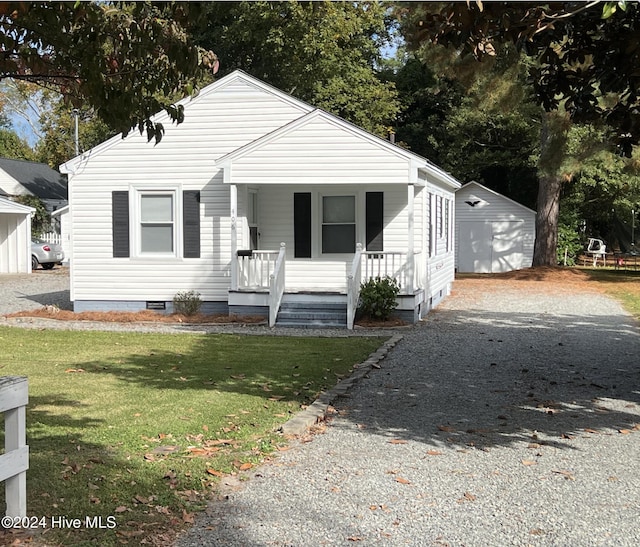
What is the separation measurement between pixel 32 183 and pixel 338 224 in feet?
100

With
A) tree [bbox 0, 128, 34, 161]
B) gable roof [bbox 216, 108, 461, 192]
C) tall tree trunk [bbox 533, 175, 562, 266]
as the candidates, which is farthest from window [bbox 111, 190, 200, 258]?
tree [bbox 0, 128, 34, 161]

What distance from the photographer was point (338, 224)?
1748cm

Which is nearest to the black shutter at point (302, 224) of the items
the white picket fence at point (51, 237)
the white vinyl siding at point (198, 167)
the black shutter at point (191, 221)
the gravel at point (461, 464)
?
the white vinyl siding at point (198, 167)

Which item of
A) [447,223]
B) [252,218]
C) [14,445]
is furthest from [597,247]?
[14,445]

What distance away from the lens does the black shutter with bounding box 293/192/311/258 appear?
1745 cm

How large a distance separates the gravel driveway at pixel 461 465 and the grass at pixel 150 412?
0.40 metres

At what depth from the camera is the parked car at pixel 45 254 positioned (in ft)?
118

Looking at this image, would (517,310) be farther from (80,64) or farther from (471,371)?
(80,64)

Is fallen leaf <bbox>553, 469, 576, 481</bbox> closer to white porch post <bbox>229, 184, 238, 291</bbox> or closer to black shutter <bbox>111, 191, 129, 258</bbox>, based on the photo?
white porch post <bbox>229, 184, 238, 291</bbox>

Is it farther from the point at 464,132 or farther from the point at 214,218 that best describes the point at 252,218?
the point at 464,132

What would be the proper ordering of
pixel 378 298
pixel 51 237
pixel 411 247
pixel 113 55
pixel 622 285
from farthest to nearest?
pixel 51 237
pixel 622 285
pixel 411 247
pixel 378 298
pixel 113 55

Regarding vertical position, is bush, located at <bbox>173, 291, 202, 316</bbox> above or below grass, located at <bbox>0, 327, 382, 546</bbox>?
above

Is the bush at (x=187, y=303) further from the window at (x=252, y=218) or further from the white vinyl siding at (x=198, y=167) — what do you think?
the window at (x=252, y=218)

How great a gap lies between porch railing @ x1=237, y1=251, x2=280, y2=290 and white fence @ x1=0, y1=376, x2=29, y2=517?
12.0 m
